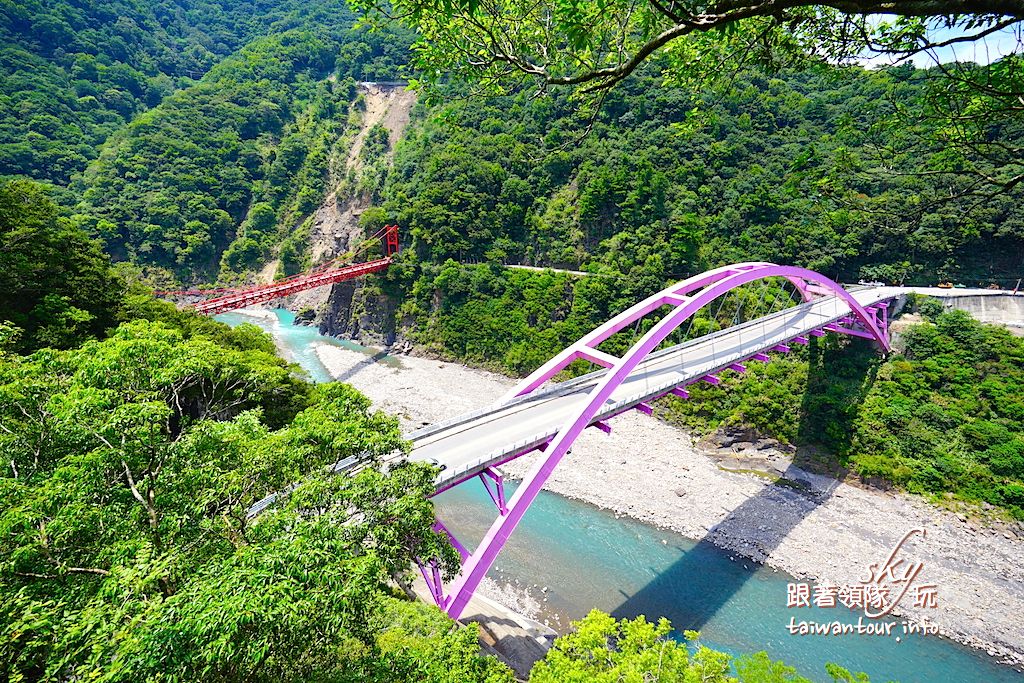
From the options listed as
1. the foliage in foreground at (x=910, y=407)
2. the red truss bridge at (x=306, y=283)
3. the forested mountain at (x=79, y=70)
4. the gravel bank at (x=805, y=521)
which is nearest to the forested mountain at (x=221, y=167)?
the forested mountain at (x=79, y=70)

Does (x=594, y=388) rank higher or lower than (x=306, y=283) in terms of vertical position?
lower

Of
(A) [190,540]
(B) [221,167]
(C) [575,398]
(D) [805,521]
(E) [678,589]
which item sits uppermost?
(B) [221,167]

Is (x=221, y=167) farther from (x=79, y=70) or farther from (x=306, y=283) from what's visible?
(x=306, y=283)

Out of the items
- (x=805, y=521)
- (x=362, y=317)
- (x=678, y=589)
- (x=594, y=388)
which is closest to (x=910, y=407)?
(x=805, y=521)

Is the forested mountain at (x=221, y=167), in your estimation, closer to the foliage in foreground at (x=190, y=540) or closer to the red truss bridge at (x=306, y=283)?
the red truss bridge at (x=306, y=283)

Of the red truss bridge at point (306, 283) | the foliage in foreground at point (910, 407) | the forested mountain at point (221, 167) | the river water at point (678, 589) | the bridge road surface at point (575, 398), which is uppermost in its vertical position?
the forested mountain at point (221, 167)

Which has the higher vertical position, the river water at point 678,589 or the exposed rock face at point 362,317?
the exposed rock face at point 362,317
